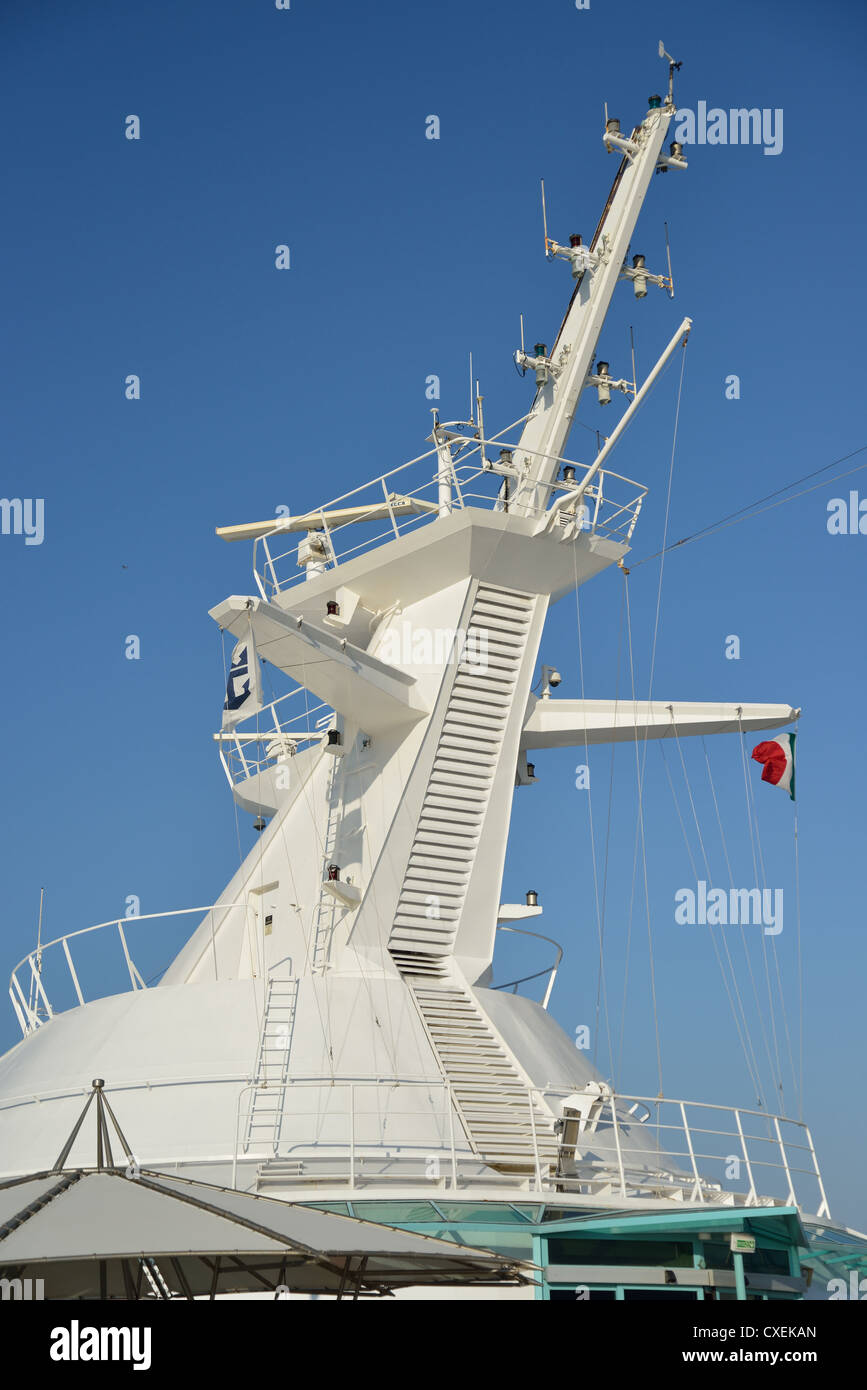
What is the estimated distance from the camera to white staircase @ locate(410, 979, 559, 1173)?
56.1 ft

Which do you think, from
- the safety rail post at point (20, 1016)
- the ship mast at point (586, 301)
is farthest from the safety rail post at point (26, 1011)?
the ship mast at point (586, 301)

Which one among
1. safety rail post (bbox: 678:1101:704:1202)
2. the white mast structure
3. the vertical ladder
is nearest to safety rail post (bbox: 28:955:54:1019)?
the white mast structure

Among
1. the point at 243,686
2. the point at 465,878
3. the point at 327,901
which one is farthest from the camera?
the point at 327,901

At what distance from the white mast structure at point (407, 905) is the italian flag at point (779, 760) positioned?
838mm

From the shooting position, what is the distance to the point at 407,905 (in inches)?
813

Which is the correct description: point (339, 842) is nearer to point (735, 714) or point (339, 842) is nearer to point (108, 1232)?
point (735, 714)

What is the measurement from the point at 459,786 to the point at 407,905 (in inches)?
82.2

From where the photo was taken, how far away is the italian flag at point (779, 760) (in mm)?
21922

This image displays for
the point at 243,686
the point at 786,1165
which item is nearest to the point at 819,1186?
the point at 786,1165

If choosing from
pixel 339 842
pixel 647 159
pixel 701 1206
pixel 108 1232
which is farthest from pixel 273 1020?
pixel 647 159

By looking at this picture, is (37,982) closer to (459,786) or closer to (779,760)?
(459,786)

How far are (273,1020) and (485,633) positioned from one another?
23.7ft
